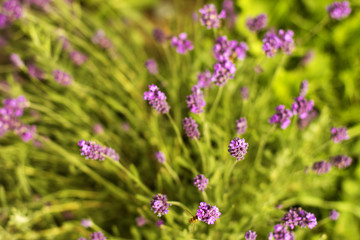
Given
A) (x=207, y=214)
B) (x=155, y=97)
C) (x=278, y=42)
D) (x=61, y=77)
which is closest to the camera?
(x=207, y=214)

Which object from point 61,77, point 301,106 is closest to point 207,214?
point 301,106

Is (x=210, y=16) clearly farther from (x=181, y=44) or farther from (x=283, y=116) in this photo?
(x=283, y=116)

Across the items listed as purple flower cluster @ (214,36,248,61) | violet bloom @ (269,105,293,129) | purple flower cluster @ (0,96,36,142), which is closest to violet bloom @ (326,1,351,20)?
purple flower cluster @ (214,36,248,61)

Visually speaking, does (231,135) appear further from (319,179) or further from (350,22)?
(350,22)

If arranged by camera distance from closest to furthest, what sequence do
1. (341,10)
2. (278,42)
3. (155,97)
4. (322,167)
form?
1. (155,97)
2. (278,42)
3. (322,167)
4. (341,10)

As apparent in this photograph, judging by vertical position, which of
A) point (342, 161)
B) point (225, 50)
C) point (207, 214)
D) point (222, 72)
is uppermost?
point (225, 50)

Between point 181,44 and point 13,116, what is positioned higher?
point 181,44

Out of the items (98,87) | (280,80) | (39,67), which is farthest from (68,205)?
(280,80)

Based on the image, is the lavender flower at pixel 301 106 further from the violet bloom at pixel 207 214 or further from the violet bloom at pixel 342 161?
the violet bloom at pixel 207 214
